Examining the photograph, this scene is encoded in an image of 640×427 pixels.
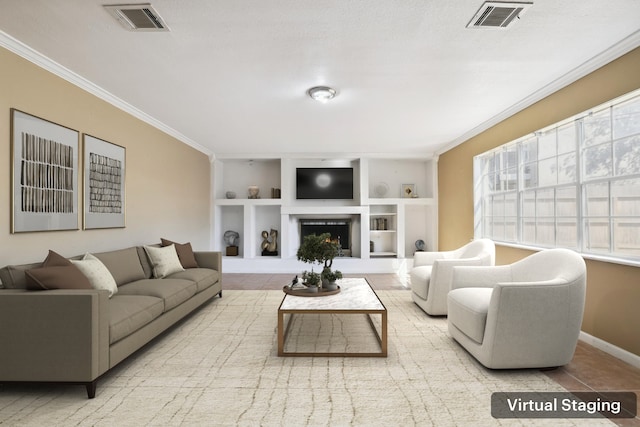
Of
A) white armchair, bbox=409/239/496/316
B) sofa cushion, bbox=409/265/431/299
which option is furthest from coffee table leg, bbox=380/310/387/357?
sofa cushion, bbox=409/265/431/299

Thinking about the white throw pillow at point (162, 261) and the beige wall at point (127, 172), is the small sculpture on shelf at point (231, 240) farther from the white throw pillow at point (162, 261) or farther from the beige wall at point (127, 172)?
the white throw pillow at point (162, 261)

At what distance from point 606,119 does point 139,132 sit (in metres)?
5.16

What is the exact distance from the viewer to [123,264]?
372 cm

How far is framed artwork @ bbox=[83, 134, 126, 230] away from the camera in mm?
3637

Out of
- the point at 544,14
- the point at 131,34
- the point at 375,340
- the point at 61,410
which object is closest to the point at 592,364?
the point at 375,340

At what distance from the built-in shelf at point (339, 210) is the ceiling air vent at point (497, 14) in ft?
16.2

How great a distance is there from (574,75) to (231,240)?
6458 millimetres

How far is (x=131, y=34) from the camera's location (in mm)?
2584

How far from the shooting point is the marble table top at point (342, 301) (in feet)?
9.75

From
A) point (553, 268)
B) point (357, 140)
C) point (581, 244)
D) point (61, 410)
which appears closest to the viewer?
point (61, 410)

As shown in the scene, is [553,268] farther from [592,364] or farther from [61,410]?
[61,410]

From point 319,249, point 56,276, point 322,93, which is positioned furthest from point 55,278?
point 322,93

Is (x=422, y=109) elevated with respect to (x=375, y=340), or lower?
elevated

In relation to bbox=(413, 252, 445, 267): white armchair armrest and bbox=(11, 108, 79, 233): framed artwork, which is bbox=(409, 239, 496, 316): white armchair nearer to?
bbox=(413, 252, 445, 267): white armchair armrest
